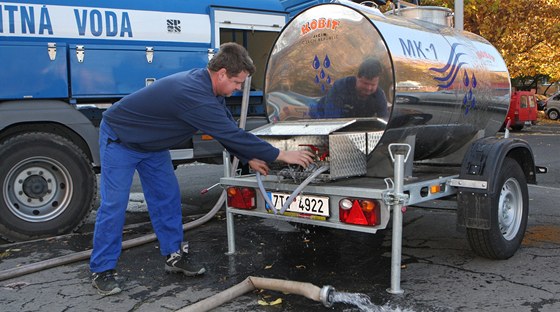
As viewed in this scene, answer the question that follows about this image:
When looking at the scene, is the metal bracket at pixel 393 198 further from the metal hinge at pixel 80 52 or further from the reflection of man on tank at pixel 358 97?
the metal hinge at pixel 80 52

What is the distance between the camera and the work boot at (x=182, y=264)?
170 inches

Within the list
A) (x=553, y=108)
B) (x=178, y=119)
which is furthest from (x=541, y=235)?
(x=553, y=108)

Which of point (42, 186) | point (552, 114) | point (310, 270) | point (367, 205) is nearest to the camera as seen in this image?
point (367, 205)

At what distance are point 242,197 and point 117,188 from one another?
1022 mm

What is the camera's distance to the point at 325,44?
178 inches

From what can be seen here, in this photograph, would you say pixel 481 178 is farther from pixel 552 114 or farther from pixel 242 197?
pixel 552 114

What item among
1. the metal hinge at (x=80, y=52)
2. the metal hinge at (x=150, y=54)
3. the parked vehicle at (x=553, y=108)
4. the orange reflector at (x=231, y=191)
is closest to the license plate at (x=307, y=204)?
the orange reflector at (x=231, y=191)

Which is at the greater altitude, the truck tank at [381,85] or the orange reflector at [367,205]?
the truck tank at [381,85]

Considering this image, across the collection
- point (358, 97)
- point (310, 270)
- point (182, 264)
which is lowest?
point (310, 270)

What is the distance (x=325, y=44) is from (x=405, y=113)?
2.99 feet

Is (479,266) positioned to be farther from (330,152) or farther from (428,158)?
(330,152)

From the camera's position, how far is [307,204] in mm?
4000

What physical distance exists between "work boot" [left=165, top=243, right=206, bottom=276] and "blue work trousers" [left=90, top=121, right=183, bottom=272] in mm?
245

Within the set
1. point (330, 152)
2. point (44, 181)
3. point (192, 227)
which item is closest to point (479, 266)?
point (330, 152)
